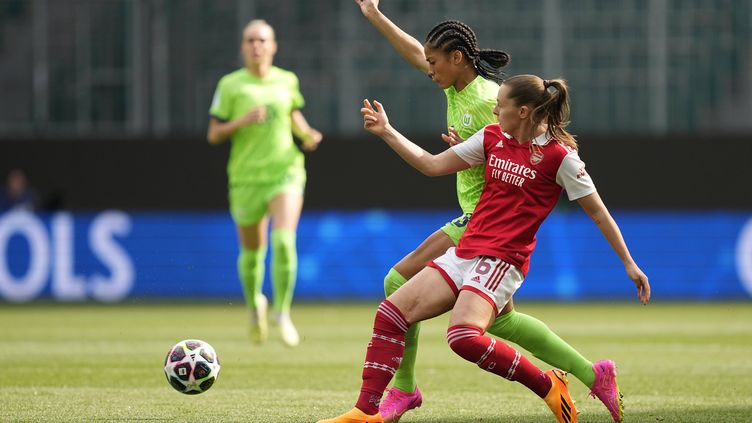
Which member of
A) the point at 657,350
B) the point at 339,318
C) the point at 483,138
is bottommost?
the point at 339,318

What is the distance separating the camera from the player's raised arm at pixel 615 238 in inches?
227

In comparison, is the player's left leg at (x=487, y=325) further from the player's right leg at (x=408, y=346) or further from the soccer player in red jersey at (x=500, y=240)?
the player's right leg at (x=408, y=346)

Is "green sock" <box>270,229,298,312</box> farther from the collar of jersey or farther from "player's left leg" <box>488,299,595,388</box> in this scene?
the collar of jersey

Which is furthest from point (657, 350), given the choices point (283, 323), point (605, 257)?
point (605, 257)

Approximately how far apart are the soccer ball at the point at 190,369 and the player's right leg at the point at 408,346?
963 millimetres

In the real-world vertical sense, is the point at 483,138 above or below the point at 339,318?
above

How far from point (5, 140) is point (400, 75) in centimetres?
561

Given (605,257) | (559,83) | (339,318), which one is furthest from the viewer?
(605,257)

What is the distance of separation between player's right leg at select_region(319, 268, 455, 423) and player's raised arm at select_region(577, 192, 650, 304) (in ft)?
2.37

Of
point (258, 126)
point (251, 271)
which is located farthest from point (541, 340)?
point (258, 126)

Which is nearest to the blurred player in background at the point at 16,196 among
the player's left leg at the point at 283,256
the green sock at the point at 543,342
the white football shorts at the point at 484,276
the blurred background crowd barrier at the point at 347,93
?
the blurred background crowd barrier at the point at 347,93

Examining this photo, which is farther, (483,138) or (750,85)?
(750,85)

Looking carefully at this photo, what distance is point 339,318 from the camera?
13945 millimetres

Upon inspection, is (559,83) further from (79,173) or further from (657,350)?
(79,173)
